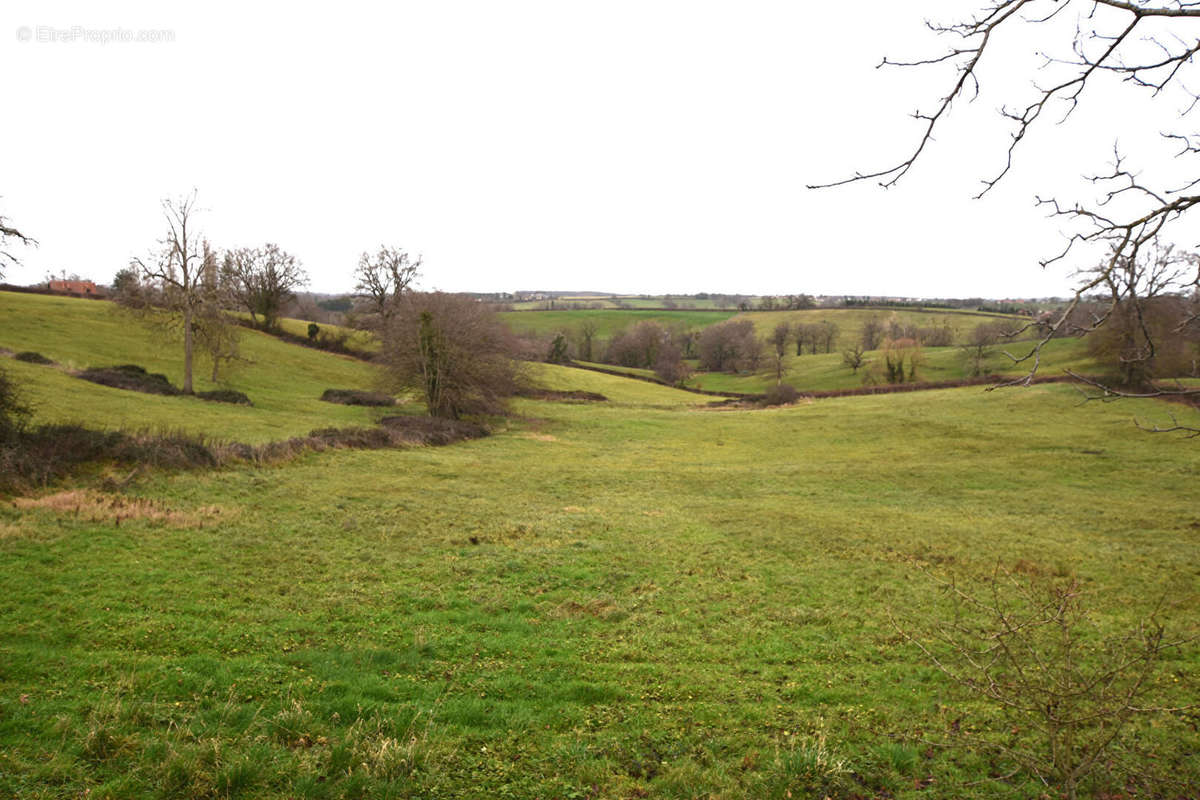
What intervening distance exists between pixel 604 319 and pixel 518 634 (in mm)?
119536

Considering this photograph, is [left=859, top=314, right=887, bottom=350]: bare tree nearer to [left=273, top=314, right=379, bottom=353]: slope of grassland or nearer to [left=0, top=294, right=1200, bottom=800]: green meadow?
[left=273, top=314, right=379, bottom=353]: slope of grassland

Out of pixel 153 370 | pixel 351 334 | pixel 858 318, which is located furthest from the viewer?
pixel 858 318

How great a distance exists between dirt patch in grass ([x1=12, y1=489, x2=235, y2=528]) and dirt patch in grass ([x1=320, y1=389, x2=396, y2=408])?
84.8 feet

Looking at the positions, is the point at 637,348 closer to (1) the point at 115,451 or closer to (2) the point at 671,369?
(2) the point at 671,369

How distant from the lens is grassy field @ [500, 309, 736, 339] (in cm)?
11475

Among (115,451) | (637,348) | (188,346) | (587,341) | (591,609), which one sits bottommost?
(591,609)

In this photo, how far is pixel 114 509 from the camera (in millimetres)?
12883

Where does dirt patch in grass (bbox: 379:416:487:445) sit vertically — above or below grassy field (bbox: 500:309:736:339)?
below

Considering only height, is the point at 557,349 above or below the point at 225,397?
above


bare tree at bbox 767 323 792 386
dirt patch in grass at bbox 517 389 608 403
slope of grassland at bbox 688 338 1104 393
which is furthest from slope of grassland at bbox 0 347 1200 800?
bare tree at bbox 767 323 792 386

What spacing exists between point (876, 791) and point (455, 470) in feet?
64.1

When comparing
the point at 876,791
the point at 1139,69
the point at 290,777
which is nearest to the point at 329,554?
the point at 290,777

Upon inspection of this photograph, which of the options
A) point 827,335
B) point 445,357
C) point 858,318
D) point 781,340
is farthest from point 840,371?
point 445,357

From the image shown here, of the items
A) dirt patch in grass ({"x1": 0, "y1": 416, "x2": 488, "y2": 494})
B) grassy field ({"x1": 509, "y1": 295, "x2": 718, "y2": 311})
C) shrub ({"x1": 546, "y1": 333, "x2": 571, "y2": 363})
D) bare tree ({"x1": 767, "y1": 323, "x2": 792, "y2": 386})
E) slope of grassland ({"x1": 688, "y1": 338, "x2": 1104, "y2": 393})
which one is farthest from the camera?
grassy field ({"x1": 509, "y1": 295, "x2": 718, "y2": 311})
